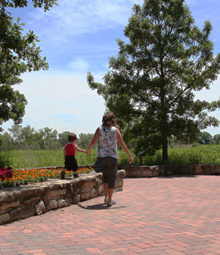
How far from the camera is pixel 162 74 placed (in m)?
14.3

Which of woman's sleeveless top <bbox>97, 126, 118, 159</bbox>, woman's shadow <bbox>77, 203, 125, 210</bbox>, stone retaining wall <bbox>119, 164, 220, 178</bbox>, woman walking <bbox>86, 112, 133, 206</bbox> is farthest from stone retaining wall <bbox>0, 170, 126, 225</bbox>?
stone retaining wall <bbox>119, 164, 220, 178</bbox>

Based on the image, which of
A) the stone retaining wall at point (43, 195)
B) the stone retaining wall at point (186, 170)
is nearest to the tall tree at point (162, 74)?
the stone retaining wall at point (186, 170)

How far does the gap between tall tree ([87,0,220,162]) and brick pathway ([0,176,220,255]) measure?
7386 millimetres

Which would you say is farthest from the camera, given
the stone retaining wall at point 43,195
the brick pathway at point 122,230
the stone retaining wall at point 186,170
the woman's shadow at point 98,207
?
the stone retaining wall at point 186,170

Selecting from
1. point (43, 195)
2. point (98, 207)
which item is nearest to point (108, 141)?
point (98, 207)

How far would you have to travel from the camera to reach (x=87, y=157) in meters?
15.0

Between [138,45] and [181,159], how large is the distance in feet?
19.8

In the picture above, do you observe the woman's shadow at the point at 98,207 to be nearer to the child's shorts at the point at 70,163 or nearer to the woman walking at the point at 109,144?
the woman walking at the point at 109,144

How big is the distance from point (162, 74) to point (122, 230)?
1118 cm

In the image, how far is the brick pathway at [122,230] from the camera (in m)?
3.34

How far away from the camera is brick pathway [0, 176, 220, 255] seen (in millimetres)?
3342

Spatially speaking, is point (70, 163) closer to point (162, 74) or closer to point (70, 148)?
point (70, 148)

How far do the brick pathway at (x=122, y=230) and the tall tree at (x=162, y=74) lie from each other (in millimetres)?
7386

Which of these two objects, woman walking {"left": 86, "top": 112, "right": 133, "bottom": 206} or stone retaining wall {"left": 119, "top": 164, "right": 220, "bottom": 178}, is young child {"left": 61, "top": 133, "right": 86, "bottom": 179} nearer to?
woman walking {"left": 86, "top": 112, "right": 133, "bottom": 206}
